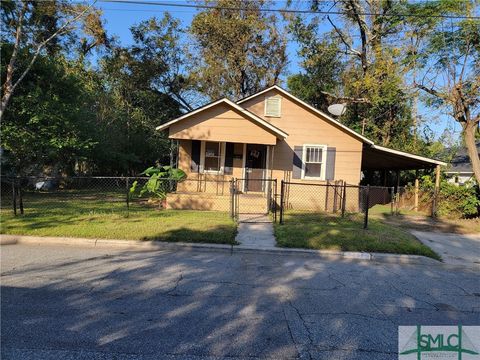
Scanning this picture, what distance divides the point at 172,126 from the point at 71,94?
23.6ft

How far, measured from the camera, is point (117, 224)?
9.50 m

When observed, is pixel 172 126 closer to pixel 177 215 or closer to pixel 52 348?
pixel 177 215

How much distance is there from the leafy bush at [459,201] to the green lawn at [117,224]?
9476 millimetres

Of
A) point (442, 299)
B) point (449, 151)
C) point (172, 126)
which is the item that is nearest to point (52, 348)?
point (442, 299)

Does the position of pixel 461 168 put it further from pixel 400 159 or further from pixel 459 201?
pixel 459 201

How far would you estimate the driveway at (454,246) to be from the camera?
8009mm

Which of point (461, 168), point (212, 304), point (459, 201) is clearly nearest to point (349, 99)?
point (461, 168)

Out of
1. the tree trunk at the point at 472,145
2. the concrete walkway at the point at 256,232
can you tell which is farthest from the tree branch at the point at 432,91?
the concrete walkway at the point at 256,232

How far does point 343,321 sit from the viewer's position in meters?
4.30

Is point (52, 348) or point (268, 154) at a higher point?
point (268, 154)

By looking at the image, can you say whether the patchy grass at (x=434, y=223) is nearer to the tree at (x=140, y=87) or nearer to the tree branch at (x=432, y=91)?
the tree branch at (x=432, y=91)

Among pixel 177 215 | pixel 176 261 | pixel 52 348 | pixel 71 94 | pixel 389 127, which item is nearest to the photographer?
pixel 52 348

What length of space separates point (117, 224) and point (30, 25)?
14.8m

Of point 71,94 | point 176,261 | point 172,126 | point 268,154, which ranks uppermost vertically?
point 71,94
